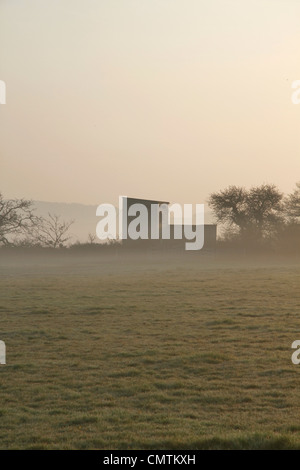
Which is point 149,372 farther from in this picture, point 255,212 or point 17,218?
point 255,212

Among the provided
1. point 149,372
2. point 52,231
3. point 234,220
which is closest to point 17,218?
point 52,231

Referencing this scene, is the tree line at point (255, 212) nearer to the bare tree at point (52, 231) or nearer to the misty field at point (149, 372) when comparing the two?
the bare tree at point (52, 231)

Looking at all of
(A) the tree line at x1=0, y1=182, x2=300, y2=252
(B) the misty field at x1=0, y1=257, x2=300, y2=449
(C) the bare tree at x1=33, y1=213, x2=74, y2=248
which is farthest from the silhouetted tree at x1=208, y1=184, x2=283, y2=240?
(B) the misty field at x1=0, y1=257, x2=300, y2=449

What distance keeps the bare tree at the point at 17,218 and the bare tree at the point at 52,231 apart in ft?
2.45

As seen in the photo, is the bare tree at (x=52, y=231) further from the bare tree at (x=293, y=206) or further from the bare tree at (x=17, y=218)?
the bare tree at (x=293, y=206)

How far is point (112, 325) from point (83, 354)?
3929 millimetres

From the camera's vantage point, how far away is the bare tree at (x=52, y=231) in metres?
58.5

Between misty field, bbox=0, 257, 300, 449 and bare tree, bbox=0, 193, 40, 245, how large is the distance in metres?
35.0

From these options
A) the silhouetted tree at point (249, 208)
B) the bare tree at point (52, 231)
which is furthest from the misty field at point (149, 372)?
the silhouetted tree at point (249, 208)

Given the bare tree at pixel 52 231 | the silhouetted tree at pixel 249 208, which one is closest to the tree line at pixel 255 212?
the silhouetted tree at pixel 249 208

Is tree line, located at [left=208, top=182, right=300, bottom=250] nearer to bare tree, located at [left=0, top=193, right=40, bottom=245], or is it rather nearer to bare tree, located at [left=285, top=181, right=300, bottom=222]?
bare tree, located at [left=285, top=181, right=300, bottom=222]

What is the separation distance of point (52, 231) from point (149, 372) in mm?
48860

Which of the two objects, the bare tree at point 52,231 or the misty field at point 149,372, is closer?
the misty field at point 149,372

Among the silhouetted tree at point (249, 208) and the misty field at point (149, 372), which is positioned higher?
the silhouetted tree at point (249, 208)
